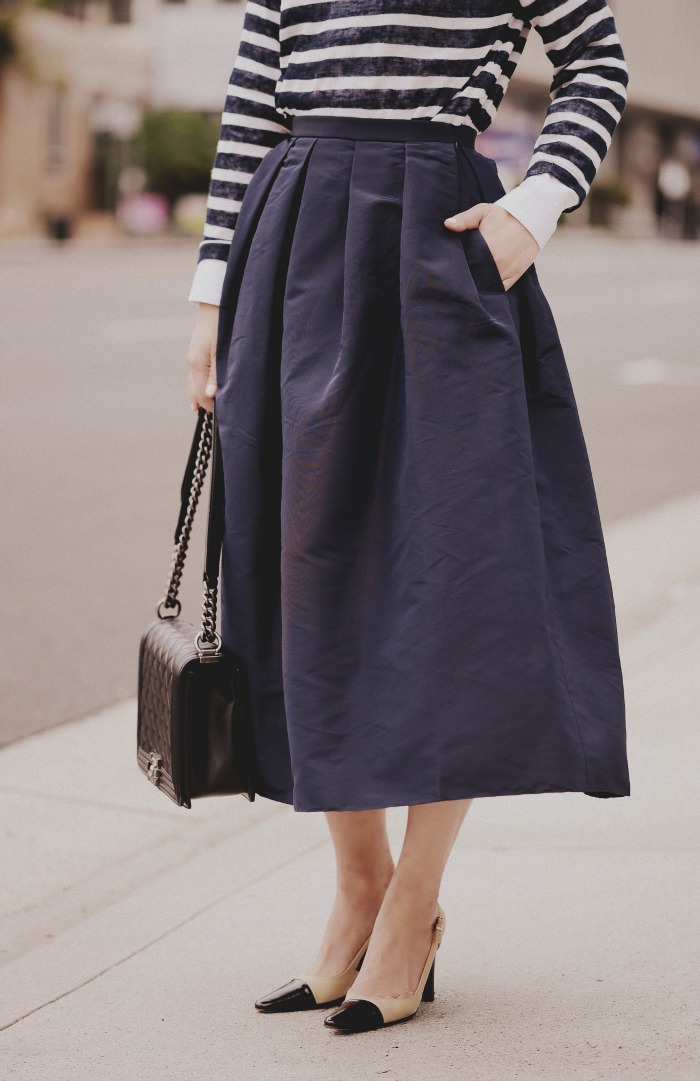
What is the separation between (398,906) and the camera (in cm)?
217


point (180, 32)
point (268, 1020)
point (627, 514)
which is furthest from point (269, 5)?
point (180, 32)

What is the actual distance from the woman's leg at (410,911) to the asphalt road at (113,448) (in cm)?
139

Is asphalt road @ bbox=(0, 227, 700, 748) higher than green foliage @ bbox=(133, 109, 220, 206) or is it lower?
lower

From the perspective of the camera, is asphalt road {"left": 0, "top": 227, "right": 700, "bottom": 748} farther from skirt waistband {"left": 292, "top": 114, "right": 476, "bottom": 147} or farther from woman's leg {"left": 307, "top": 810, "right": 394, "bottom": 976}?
skirt waistband {"left": 292, "top": 114, "right": 476, "bottom": 147}

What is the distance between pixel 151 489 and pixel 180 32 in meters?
40.6

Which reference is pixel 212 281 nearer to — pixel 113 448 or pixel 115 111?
pixel 113 448

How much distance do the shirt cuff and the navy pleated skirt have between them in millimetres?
74

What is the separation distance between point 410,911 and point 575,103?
124cm

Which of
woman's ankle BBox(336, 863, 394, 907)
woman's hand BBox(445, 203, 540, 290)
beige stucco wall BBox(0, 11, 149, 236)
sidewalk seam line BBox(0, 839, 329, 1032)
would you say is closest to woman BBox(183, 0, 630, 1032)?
woman's hand BBox(445, 203, 540, 290)

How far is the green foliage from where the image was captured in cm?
3766

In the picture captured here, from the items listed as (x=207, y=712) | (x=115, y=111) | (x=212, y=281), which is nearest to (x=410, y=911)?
(x=207, y=712)

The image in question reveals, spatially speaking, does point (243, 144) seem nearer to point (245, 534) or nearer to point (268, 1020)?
point (245, 534)

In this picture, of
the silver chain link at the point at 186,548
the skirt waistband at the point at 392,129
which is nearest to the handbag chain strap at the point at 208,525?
the silver chain link at the point at 186,548

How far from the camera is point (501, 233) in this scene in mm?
2037
